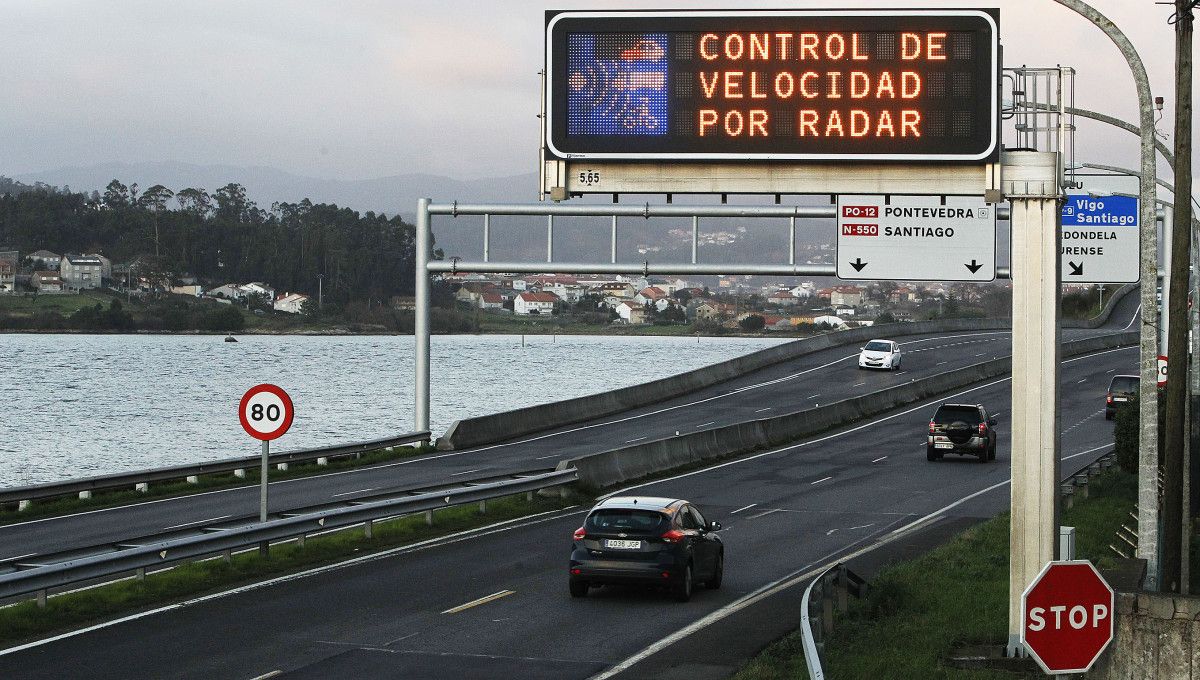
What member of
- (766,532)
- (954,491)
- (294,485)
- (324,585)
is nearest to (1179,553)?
(766,532)

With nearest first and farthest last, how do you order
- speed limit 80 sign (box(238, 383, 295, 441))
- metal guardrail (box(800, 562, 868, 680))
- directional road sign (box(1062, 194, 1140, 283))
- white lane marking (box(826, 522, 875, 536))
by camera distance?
1. metal guardrail (box(800, 562, 868, 680))
2. speed limit 80 sign (box(238, 383, 295, 441))
3. directional road sign (box(1062, 194, 1140, 283))
4. white lane marking (box(826, 522, 875, 536))

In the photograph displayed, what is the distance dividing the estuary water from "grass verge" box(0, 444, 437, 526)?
2072 centimetres

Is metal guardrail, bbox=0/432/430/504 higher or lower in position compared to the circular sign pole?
lower

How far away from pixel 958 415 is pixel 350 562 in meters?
27.2

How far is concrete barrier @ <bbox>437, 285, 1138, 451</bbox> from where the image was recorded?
4778 centimetres

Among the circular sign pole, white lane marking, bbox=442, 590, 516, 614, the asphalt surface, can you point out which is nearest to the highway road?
white lane marking, bbox=442, 590, 516, 614

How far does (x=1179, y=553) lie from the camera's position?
2134 cm

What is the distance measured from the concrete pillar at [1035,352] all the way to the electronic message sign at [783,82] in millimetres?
810

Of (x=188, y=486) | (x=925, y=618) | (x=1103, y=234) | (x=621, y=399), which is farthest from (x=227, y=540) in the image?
(x=621, y=399)

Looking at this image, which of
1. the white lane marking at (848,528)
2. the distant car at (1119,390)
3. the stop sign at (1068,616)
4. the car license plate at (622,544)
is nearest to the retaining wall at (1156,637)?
the stop sign at (1068,616)

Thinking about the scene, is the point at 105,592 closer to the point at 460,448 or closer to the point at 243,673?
the point at 243,673

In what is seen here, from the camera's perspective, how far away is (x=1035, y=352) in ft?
53.1

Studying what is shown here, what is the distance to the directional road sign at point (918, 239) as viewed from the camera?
86.1ft

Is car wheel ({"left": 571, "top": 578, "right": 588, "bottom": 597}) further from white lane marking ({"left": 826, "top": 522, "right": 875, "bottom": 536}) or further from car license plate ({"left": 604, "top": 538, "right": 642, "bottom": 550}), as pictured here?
white lane marking ({"left": 826, "top": 522, "right": 875, "bottom": 536})
